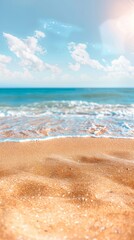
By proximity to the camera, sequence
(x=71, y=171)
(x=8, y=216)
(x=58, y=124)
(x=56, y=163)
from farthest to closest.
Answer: (x=58, y=124) → (x=56, y=163) → (x=71, y=171) → (x=8, y=216)

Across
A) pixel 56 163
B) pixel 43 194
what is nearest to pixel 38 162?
pixel 56 163

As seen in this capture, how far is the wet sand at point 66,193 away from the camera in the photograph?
297 centimetres

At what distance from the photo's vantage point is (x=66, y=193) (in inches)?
159

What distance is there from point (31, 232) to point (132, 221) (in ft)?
4.89

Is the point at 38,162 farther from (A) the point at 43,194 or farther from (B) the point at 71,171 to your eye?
(A) the point at 43,194

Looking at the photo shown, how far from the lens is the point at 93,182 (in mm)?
4480

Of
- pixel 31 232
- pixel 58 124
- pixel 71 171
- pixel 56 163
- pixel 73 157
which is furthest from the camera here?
pixel 58 124

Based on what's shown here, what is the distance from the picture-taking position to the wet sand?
2.97m

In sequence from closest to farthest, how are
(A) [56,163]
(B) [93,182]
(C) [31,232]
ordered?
(C) [31,232] → (B) [93,182] → (A) [56,163]

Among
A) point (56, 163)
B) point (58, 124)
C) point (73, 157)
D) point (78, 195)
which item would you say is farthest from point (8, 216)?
point (58, 124)

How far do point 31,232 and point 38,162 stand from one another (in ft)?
9.70

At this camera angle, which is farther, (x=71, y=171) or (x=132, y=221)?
(x=71, y=171)

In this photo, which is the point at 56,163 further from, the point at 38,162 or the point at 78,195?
the point at 78,195

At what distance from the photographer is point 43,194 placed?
13.0 ft
